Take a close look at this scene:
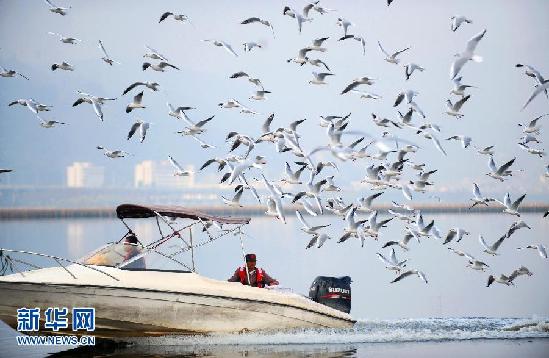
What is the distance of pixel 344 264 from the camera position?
44781mm

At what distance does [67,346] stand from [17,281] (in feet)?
6.40

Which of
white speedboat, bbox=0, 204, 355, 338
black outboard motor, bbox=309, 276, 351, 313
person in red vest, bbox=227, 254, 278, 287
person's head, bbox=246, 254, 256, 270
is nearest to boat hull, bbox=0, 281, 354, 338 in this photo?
white speedboat, bbox=0, 204, 355, 338

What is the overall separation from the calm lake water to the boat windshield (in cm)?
27

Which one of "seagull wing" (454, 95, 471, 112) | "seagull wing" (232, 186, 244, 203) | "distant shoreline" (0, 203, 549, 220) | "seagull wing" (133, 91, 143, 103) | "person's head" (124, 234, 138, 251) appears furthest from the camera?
"distant shoreline" (0, 203, 549, 220)

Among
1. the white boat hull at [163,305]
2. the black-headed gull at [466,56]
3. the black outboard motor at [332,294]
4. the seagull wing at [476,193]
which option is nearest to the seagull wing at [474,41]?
the black-headed gull at [466,56]

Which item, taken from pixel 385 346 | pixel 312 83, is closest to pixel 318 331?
pixel 385 346

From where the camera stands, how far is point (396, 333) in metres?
21.2

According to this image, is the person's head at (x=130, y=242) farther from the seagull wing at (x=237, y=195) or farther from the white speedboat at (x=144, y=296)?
the seagull wing at (x=237, y=195)

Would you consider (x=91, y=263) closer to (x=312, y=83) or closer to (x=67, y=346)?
(x=67, y=346)

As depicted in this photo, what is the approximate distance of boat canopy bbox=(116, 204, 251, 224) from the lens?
19.6 meters

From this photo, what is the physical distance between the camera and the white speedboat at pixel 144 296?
18688mm

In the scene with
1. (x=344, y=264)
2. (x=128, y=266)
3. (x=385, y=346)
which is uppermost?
(x=344, y=264)

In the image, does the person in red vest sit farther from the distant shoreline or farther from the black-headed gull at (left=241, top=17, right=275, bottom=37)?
the distant shoreline

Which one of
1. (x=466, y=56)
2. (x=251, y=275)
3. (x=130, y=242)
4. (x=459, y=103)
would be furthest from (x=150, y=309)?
(x=459, y=103)
